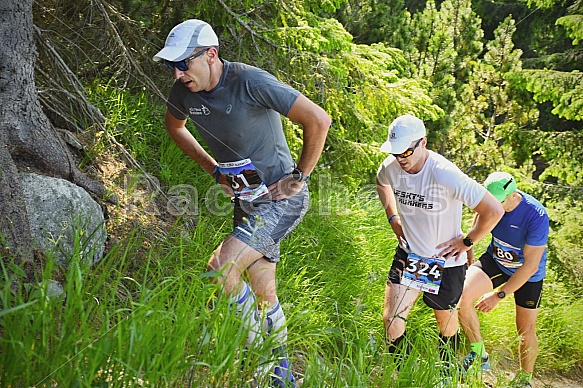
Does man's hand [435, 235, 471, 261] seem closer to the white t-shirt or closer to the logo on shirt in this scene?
the white t-shirt

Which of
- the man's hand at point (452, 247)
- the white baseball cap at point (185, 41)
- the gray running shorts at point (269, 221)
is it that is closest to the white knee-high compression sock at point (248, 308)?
the gray running shorts at point (269, 221)

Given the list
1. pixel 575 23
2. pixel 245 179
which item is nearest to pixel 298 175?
pixel 245 179

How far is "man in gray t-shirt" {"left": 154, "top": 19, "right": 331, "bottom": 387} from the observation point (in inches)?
138

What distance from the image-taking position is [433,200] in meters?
4.54

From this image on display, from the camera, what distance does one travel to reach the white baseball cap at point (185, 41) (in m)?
3.46

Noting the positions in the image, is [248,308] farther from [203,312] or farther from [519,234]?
[519,234]

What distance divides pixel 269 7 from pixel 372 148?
1.69 m

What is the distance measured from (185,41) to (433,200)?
204 cm

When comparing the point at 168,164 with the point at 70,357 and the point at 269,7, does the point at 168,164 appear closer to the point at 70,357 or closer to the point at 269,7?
the point at 269,7

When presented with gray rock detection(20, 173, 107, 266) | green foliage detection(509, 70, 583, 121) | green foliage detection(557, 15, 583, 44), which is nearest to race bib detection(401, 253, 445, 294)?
gray rock detection(20, 173, 107, 266)

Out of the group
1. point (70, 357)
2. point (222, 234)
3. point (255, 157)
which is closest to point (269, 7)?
point (222, 234)

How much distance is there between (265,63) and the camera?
6.29 m

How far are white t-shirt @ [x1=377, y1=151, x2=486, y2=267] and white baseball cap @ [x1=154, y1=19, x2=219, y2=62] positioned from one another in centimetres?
181

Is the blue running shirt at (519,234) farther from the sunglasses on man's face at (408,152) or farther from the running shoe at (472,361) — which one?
the sunglasses on man's face at (408,152)
